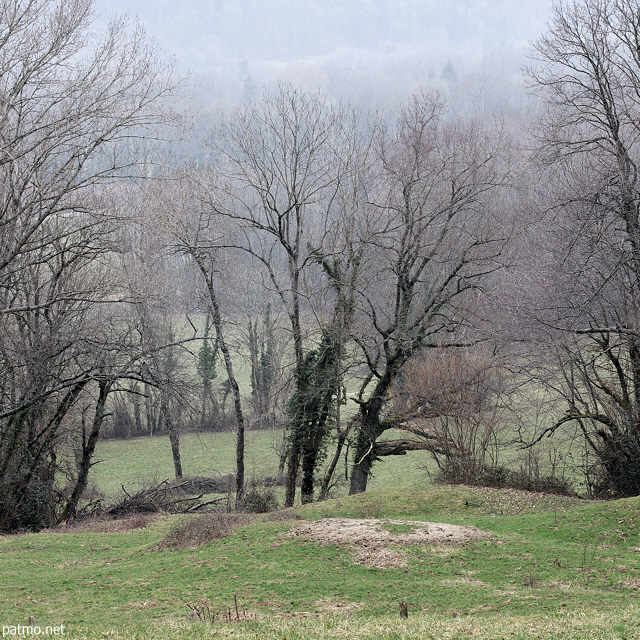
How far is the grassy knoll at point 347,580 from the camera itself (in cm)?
551

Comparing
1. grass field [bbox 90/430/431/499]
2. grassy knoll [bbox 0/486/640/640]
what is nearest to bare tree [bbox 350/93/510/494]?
grass field [bbox 90/430/431/499]

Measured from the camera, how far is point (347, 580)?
7875mm

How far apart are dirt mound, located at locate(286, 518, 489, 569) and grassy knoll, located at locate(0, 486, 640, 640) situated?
1.6 inches

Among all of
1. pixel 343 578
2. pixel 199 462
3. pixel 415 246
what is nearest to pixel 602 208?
pixel 415 246

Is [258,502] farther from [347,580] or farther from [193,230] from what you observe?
[347,580]

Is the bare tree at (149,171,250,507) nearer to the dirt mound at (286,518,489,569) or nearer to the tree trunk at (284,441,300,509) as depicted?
the tree trunk at (284,441,300,509)

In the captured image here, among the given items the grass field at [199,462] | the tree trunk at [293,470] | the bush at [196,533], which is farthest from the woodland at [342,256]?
the grass field at [199,462]

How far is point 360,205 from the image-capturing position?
20297 mm

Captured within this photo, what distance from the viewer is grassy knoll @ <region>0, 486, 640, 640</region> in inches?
217

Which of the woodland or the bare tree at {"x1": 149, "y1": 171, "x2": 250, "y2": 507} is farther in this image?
the bare tree at {"x1": 149, "y1": 171, "x2": 250, "y2": 507}

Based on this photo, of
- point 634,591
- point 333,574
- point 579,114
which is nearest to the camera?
point 634,591

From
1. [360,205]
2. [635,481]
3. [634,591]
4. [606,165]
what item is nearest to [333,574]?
[634,591]

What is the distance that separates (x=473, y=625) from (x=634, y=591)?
2.85 metres

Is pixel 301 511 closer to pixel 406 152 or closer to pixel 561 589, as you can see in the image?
pixel 561 589
